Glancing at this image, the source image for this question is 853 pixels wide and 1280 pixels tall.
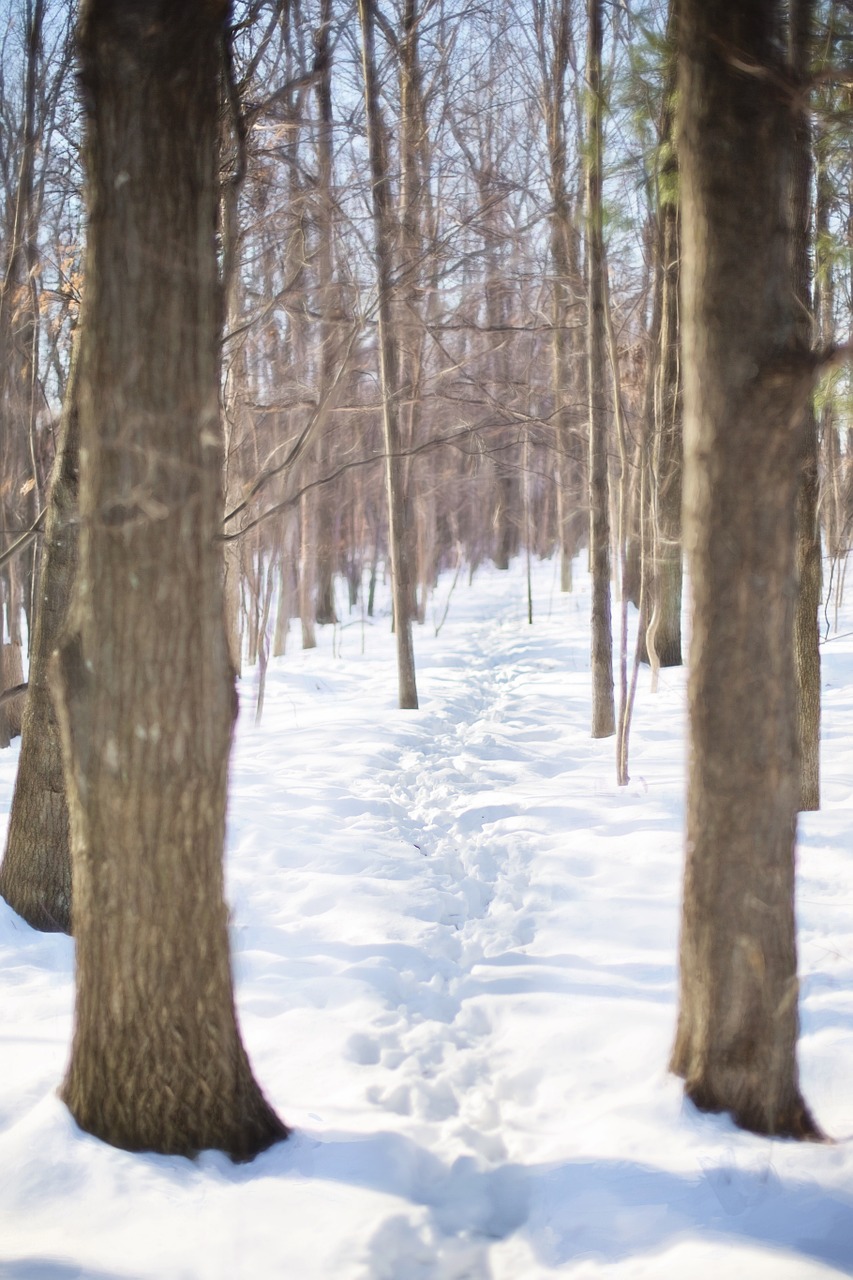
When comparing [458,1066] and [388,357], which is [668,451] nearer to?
[388,357]

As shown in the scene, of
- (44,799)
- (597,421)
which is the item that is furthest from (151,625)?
(597,421)

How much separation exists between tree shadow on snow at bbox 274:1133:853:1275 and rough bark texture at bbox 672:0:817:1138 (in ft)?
1.16

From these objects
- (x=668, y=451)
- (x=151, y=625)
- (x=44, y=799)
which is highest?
(x=668, y=451)

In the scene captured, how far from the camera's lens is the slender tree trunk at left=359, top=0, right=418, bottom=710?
8.76 meters

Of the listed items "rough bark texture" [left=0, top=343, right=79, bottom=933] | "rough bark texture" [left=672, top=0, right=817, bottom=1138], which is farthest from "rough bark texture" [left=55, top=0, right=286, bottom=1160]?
"rough bark texture" [left=0, top=343, right=79, bottom=933]

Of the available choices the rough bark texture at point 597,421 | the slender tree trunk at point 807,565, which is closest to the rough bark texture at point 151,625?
the slender tree trunk at point 807,565

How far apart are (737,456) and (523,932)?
3.19 metres

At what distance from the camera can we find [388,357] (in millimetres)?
10312

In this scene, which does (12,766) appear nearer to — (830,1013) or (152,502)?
(152,502)

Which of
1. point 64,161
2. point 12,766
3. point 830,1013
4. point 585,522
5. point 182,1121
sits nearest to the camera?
point 182,1121

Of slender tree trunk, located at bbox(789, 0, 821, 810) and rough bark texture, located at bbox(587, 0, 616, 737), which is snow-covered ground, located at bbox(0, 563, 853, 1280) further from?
rough bark texture, located at bbox(587, 0, 616, 737)

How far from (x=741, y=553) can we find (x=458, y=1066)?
2477 millimetres

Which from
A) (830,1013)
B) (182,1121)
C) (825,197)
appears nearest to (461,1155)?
(182,1121)

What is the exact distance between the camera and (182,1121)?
3.17 metres
